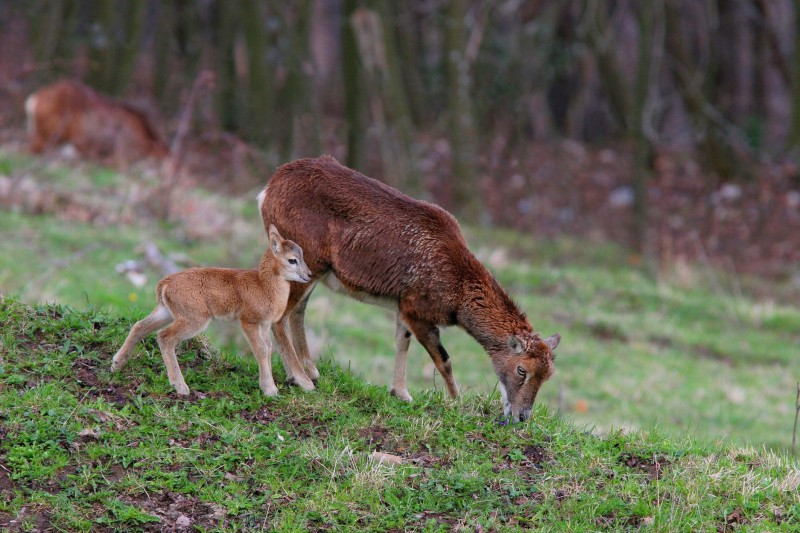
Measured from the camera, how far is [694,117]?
2661 cm

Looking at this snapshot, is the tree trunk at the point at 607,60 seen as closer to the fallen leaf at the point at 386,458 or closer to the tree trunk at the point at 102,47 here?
the tree trunk at the point at 102,47

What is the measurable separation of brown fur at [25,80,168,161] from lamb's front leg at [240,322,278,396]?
11565mm

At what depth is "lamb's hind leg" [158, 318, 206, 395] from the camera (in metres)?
6.64

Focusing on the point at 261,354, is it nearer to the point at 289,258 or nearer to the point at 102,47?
the point at 289,258

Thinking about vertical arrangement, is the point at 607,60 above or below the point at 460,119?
above

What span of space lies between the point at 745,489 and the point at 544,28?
21.0m

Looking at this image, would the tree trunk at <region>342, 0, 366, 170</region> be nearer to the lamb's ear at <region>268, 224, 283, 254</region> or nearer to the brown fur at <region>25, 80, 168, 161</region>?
the brown fur at <region>25, 80, 168, 161</region>

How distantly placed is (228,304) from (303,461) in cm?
121

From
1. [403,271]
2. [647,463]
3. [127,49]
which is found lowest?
[647,463]

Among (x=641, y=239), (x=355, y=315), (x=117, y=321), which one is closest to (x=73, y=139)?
(x=355, y=315)

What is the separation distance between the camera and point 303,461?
20.5 ft

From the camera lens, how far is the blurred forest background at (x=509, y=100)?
67.9 ft

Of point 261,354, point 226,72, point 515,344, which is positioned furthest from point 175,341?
point 226,72

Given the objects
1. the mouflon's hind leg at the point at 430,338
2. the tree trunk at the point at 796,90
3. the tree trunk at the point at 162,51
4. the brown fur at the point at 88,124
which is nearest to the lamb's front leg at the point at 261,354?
the mouflon's hind leg at the point at 430,338
